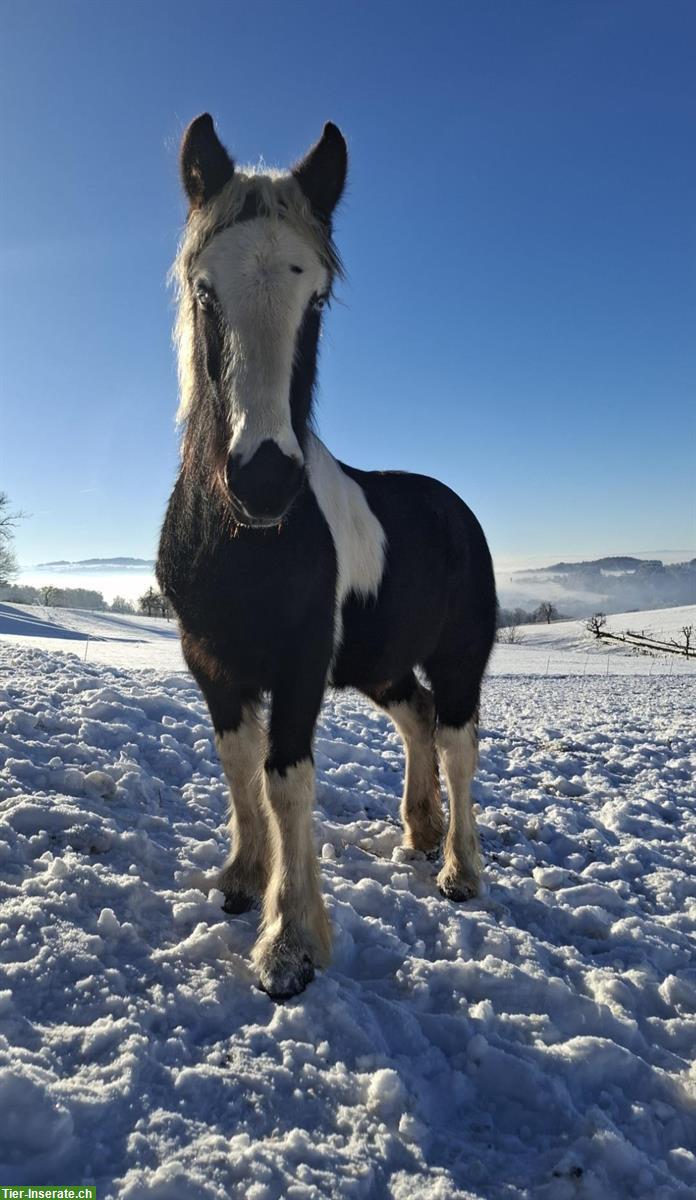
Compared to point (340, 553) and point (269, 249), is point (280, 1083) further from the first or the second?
point (269, 249)

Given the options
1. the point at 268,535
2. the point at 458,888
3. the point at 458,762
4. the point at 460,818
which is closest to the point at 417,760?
the point at 458,762

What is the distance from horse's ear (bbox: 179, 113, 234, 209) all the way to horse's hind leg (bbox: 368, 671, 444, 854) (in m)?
2.79

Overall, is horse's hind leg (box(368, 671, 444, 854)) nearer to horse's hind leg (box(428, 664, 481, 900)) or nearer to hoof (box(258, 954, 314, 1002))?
horse's hind leg (box(428, 664, 481, 900))

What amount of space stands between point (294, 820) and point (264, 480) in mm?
1385

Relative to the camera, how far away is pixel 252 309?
2252 millimetres

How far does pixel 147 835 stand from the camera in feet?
11.1

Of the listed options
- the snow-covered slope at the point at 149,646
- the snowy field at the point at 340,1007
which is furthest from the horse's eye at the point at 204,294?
the snow-covered slope at the point at 149,646

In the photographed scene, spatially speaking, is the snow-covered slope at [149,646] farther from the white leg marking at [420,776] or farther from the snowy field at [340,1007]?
the snowy field at [340,1007]

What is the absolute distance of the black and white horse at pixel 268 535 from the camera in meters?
2.25

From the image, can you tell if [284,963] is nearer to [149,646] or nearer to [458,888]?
[458,888]

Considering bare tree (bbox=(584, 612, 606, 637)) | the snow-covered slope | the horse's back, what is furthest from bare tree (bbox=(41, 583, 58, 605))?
the horse's back

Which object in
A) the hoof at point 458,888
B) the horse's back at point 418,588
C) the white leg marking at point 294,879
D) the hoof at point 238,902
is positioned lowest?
the hoof at point 458,888

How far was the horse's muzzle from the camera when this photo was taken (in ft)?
6.66

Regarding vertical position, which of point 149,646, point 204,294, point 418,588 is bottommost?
point 149,646
